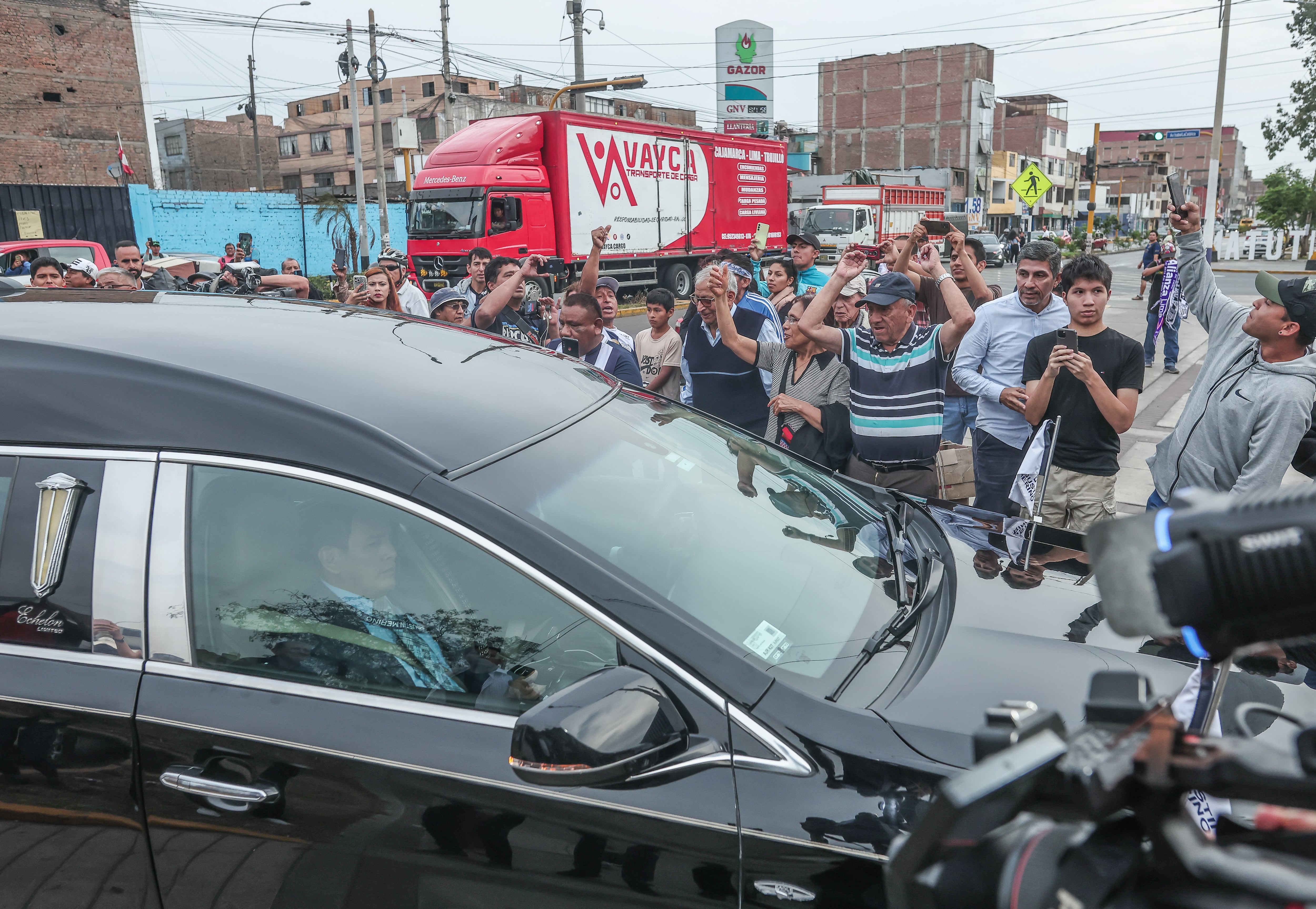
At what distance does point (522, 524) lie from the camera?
1.75 m

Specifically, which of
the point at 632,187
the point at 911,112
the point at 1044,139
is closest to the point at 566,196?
the point at 632,187

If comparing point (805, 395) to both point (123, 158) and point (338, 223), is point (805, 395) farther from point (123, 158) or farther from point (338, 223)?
point (123, 158)

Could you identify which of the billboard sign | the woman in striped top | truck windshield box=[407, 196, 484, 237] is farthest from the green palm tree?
the woman in striped top

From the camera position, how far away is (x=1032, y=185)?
1582cm

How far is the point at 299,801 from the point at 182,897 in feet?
0.89

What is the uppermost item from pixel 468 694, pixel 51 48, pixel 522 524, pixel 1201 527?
pixel 51 48

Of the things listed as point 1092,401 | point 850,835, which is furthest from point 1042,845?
point 1092,401

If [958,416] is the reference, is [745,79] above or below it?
above

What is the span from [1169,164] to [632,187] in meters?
133

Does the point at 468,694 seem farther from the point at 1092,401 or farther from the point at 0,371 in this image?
the point at 1092,401

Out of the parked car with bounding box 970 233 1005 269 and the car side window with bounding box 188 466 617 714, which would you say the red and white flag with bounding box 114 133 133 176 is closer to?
the parked car with bounding box 970 233 1005 269

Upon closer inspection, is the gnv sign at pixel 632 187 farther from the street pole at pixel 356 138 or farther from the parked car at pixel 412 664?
the parked car at pixel 412 664

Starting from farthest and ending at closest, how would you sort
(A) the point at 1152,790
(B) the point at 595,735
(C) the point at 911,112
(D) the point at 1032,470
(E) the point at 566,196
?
1. (C) the point at 911,112
2. (E) the point at 566,196
3. (D) the point at 1032,470
4. (B) the point at 595,735
5. (A) the point at 1152,790

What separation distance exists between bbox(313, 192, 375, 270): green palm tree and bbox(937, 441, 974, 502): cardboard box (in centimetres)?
2828
